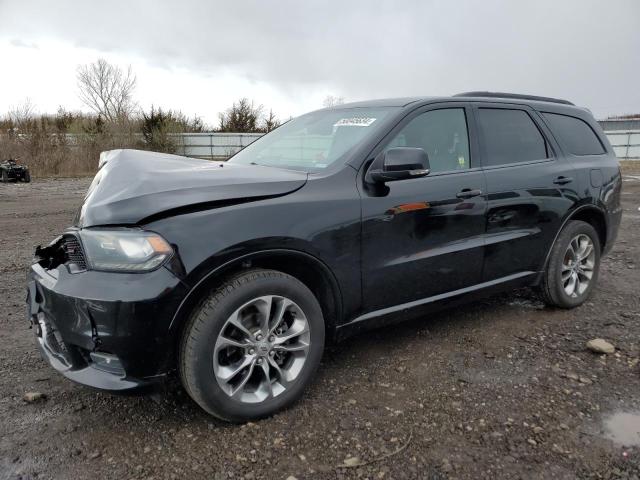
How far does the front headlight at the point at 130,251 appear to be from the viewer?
219cm

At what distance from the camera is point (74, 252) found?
7.91 feet

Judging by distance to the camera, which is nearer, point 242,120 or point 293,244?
point 293,244

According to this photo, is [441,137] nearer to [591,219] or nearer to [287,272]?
[287,272]

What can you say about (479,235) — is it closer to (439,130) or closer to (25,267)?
(439,130)

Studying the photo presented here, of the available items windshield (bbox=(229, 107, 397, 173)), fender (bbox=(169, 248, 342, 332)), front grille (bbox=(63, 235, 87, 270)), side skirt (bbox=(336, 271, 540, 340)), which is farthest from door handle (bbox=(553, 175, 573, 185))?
front grille (bbox=(63, 235, 87, 270))

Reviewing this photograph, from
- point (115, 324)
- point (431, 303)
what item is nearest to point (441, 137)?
point (431, 303)

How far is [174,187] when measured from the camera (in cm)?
236

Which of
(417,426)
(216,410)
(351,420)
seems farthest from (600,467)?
(216,410)

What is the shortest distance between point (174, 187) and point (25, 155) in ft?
70.9

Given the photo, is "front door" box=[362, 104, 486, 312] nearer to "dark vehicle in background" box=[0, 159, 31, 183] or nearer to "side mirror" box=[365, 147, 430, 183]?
"side mirror" box=[365, 147, 430, 183]

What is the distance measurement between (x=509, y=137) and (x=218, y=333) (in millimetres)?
2635

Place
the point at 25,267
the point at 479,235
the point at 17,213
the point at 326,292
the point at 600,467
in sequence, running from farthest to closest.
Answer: the point at 17,213, the point at 25,267, the point at 479,235, the point at 326,292, the point at 600,467

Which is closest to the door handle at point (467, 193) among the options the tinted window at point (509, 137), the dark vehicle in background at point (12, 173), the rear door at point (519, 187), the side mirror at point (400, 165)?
the rear door at point (519, 187)

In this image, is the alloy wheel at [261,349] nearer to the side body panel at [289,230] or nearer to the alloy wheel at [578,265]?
the side body panel at [289,230]
